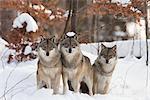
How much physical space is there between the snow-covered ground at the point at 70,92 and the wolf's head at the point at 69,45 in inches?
27.8

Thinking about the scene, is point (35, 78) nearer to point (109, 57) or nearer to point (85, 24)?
point (109, 57)

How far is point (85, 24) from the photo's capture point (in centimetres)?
2509

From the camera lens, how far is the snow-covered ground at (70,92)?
22.6 ft

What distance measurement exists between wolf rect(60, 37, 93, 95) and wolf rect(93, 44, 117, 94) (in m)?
0.31

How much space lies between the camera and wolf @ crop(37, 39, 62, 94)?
7.11 metres

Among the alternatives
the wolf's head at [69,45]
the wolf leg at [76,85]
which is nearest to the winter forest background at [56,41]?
the wolf's head at [69,45]

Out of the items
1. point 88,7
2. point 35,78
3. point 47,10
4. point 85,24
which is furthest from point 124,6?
point 85,24

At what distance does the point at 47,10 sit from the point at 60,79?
15.1 feet

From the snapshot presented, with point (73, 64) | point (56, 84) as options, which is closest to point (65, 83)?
point (56, 84)

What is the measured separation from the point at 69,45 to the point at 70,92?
0.77 metres

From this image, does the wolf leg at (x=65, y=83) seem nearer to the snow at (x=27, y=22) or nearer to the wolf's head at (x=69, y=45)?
the wolf's head at (x=69, y=45)

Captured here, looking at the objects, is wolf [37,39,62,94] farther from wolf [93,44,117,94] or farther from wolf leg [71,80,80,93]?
wolf [93,44,117,94]

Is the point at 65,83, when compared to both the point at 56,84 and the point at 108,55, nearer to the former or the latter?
the point at 56,84

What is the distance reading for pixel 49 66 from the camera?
7.19m
